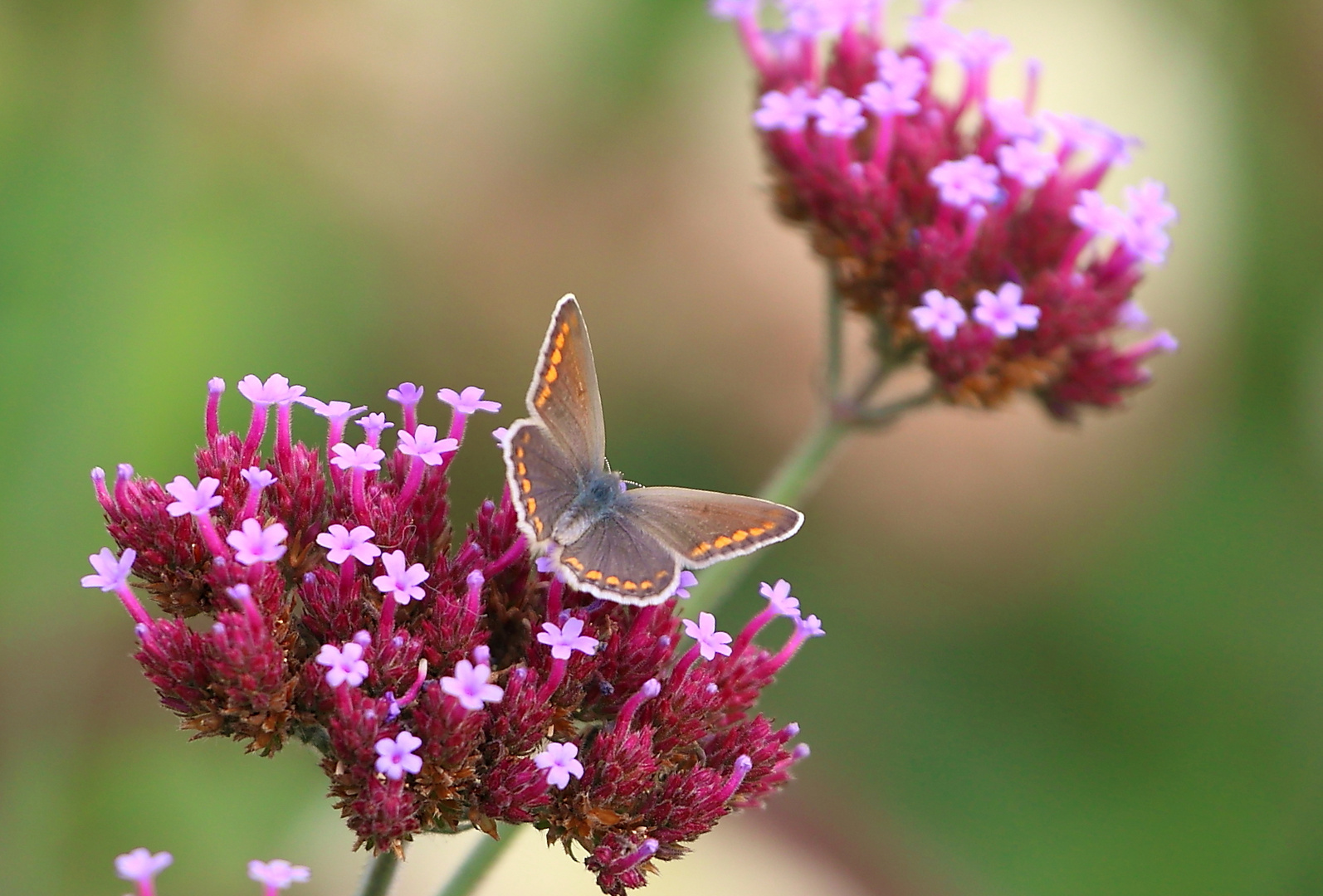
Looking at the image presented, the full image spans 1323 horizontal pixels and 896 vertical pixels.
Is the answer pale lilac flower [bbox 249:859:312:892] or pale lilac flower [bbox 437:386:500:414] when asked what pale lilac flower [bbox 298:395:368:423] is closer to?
pale lilac flower [bbox 437:386:500:414]

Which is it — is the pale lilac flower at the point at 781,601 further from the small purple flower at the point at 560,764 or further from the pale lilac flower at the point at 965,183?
the pale lilac flower at the point at 965,183

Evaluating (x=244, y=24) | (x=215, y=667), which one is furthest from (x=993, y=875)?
(x=244, y=24)

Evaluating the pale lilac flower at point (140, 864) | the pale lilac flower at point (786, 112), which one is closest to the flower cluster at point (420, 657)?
the pale lilac flower at point (140, 864)

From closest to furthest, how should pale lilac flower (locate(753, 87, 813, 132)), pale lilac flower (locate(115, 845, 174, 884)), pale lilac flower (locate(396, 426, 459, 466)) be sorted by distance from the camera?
pale lilac flower (locate(115, 845, 174, 884))
pale lilac flower (locate(396, 426, 459, 466))
pale lilac flower (locate(753, 87, 813, 132))

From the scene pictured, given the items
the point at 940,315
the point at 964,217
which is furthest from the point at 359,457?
the point at 964,217

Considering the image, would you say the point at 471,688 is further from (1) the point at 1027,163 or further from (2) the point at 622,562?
(1) the point at 1027,163

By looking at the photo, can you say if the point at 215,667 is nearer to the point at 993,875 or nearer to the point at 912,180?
the point at 912,180

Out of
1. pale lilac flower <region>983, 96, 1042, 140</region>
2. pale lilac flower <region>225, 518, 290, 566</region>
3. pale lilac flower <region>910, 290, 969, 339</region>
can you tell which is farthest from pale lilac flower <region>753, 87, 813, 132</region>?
pale lilac flower <region>225, 518, 290, 566</region>
